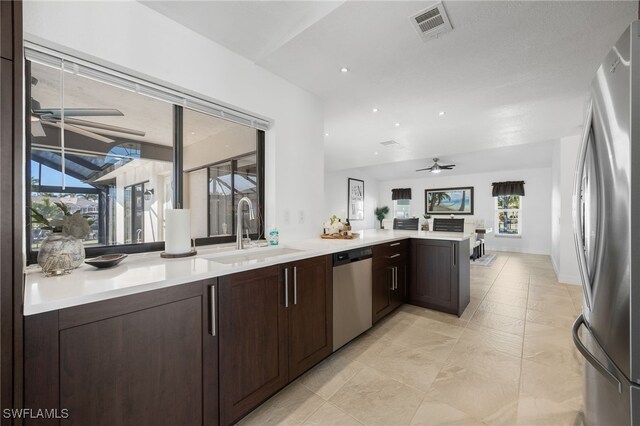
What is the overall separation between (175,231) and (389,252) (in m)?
1.99

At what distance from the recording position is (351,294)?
85.5 inches

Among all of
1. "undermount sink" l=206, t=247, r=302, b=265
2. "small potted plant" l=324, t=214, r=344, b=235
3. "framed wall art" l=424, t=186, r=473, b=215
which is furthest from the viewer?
"framed wall art" l=424, t=186, r=473, b=215

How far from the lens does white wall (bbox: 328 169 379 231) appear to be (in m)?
7.60

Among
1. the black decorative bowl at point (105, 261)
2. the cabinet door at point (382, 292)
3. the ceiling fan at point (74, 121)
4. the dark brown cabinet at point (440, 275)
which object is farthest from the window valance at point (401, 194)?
the black decorative bowl at point (105, 261)

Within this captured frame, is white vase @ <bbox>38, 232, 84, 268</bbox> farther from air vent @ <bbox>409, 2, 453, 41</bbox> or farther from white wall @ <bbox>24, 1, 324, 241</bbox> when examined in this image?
air vent @ <bbox>409, 2, 453, 41</bbox>

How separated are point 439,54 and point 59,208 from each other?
2.76 m

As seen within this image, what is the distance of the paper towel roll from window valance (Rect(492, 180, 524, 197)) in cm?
849

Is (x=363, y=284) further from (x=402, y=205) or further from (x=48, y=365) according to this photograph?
(x=402, y=205)

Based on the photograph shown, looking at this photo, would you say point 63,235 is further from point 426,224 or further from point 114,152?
point 426,224

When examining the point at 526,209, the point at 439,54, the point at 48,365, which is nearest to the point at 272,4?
the point at 439,54

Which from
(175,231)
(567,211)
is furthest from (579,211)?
(567,211)

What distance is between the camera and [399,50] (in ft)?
6.58

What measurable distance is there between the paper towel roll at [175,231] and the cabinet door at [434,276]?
2.46m

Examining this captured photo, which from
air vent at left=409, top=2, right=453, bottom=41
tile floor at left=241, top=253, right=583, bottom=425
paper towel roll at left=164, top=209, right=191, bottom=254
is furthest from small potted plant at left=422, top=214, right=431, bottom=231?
paper towel roll at left=164, top=209, right=191, bottom=254
